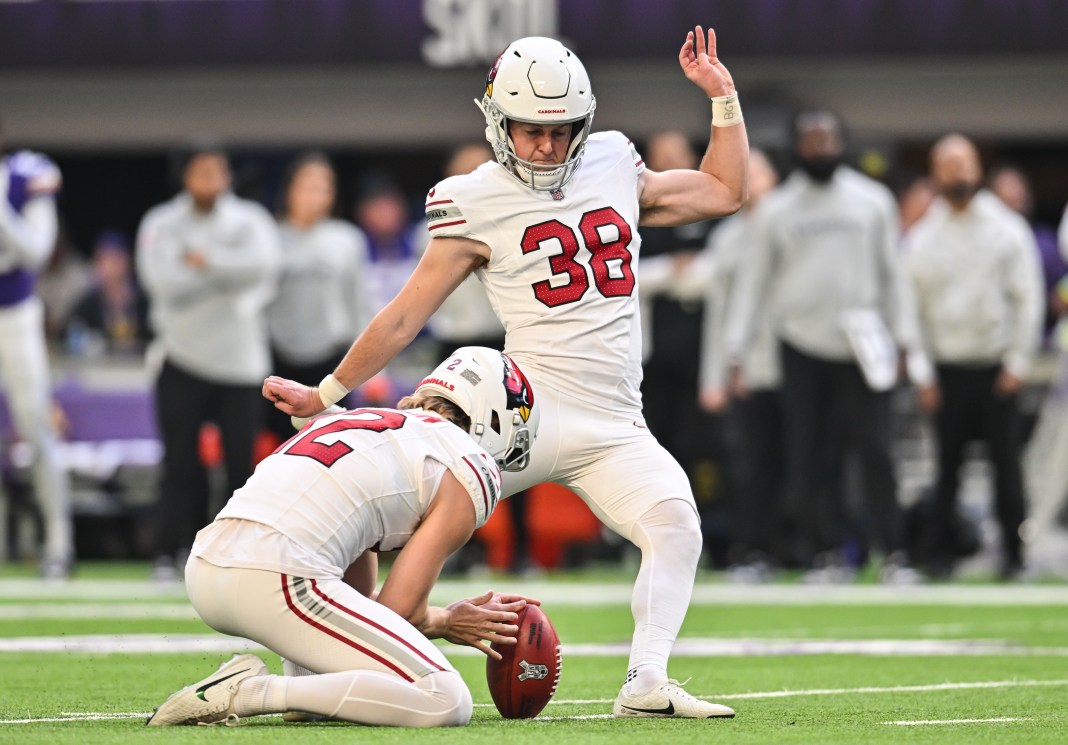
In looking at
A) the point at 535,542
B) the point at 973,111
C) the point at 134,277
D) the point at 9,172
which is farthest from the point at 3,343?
the point at 973,111

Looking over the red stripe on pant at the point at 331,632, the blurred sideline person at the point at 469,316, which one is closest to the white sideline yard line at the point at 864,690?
the red stripe on pant at the point at 331,632

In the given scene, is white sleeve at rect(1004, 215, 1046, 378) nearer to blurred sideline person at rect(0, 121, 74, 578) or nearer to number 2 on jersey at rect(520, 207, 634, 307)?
blurred sideline person at rect(0, 121, 74, 578)

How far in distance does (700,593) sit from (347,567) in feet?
17.8

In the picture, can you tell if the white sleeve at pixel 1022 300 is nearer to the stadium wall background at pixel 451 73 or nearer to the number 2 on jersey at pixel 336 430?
the stadium wall background at pixel 451 73

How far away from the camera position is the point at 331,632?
186 inches

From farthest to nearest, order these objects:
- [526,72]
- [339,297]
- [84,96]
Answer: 1. [84,96]
2. [339,297]
3. [526,72]

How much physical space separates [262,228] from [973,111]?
8.70 meters

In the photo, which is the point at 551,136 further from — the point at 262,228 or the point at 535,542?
the point at 535,542

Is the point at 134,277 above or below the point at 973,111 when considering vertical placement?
below

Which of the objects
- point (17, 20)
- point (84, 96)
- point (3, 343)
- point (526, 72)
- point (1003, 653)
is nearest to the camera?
point (526, 72)

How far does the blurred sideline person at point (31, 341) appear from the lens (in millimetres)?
10633

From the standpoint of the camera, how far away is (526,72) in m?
5.61

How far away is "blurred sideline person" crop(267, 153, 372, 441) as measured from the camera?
11.4m

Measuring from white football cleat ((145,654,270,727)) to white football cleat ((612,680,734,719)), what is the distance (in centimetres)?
99
